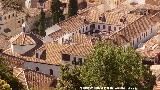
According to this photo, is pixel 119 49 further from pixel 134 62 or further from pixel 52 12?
pixel 52 12

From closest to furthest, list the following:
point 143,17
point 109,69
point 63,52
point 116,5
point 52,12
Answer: point 109,69, point 63,52, point 143,17, point 52,12, point 116,5

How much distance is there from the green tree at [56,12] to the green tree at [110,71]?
4034 cm

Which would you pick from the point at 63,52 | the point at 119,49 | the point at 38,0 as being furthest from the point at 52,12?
the point at 119,49

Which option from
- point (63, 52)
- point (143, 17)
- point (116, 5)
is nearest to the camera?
point (63, 52)

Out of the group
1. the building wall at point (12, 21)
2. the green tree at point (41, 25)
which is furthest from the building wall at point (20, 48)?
the building wall at point (12, 21)

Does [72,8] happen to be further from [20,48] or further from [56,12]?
[20,48]

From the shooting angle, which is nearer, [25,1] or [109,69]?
[109,69]

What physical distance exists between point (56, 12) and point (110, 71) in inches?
1678

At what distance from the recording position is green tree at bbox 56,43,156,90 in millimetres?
27781

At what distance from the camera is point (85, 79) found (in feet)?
92.2

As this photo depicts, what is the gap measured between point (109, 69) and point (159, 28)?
38.2m

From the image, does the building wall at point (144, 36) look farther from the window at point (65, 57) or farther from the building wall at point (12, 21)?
the building wall at point (12, 21)

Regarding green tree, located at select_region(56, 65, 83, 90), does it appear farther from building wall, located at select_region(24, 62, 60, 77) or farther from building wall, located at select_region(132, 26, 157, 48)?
building wall, located at select_region(132, 26, 157, 48)

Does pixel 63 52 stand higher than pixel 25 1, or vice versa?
pixel 25 1
